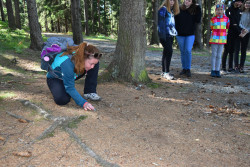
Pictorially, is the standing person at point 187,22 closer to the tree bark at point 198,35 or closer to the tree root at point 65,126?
the tree root at point 65,126

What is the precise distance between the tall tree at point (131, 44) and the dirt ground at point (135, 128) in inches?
12.8

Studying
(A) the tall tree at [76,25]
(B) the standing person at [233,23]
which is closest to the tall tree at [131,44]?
(B) the standing person at [233,23]

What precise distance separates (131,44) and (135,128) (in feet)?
7.82

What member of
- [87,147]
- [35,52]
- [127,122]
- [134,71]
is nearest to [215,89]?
[134,71]

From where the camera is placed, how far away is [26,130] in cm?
274

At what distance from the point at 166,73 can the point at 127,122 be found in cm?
313

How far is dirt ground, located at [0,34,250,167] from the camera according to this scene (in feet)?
7.83

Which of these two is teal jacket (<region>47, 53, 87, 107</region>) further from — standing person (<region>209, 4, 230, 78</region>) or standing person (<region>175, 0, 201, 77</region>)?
standing person (<region>209, 4, 230, 78</region>)

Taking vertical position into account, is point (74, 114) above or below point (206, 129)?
above

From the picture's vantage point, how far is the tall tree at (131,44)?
4871 millimetres

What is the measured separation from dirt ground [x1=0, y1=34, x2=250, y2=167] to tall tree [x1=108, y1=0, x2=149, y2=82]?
0.32m

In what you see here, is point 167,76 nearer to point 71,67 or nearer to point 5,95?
point 71,67

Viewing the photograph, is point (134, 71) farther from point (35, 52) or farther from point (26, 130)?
point (35, 52)

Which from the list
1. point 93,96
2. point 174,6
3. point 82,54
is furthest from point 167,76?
point 82,54
